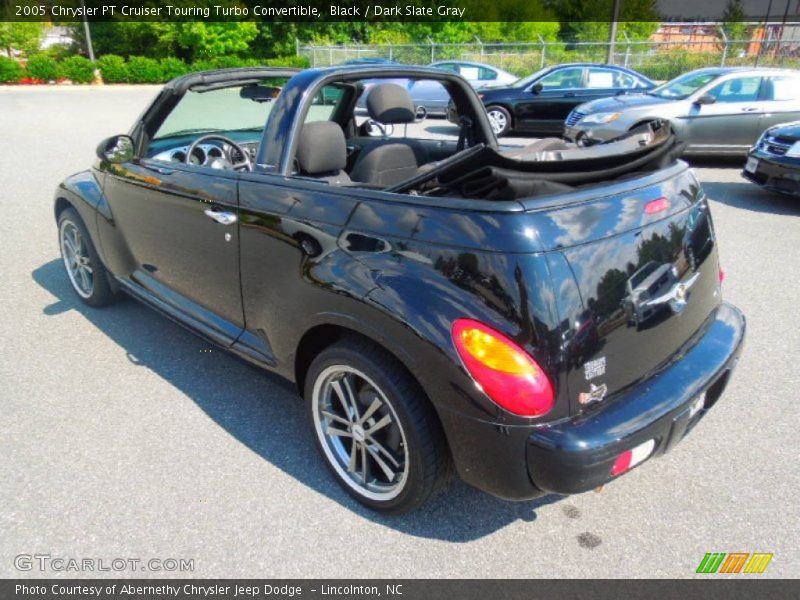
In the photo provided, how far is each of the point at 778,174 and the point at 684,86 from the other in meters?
4.01

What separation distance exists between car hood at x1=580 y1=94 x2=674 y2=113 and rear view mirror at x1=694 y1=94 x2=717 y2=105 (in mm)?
430

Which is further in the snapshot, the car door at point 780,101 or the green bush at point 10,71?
the green bush at point 10,71

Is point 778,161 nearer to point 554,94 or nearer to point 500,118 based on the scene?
point 554,94

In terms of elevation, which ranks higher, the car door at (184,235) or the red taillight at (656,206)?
the red taillight at (656,206)

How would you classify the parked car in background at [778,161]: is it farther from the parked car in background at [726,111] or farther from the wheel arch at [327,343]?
the wheel arch at [327,343]

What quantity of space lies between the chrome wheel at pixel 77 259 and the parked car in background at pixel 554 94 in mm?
9607

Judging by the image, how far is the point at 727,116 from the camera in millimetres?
9164

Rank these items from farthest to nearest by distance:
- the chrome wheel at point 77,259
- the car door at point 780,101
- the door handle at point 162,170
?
the car door at point 780,101 < the chrome wheel at point 77,259 < the door handle at point 162,170

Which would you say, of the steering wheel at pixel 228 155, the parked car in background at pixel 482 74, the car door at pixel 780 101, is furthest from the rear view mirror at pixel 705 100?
the steering wheel at pixel 228 155

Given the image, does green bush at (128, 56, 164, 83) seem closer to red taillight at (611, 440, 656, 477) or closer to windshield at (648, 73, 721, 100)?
windshield at (648, 73, 721, 100)

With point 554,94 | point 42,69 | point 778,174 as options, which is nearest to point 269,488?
point 778,174

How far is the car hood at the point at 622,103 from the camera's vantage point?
382 inches
